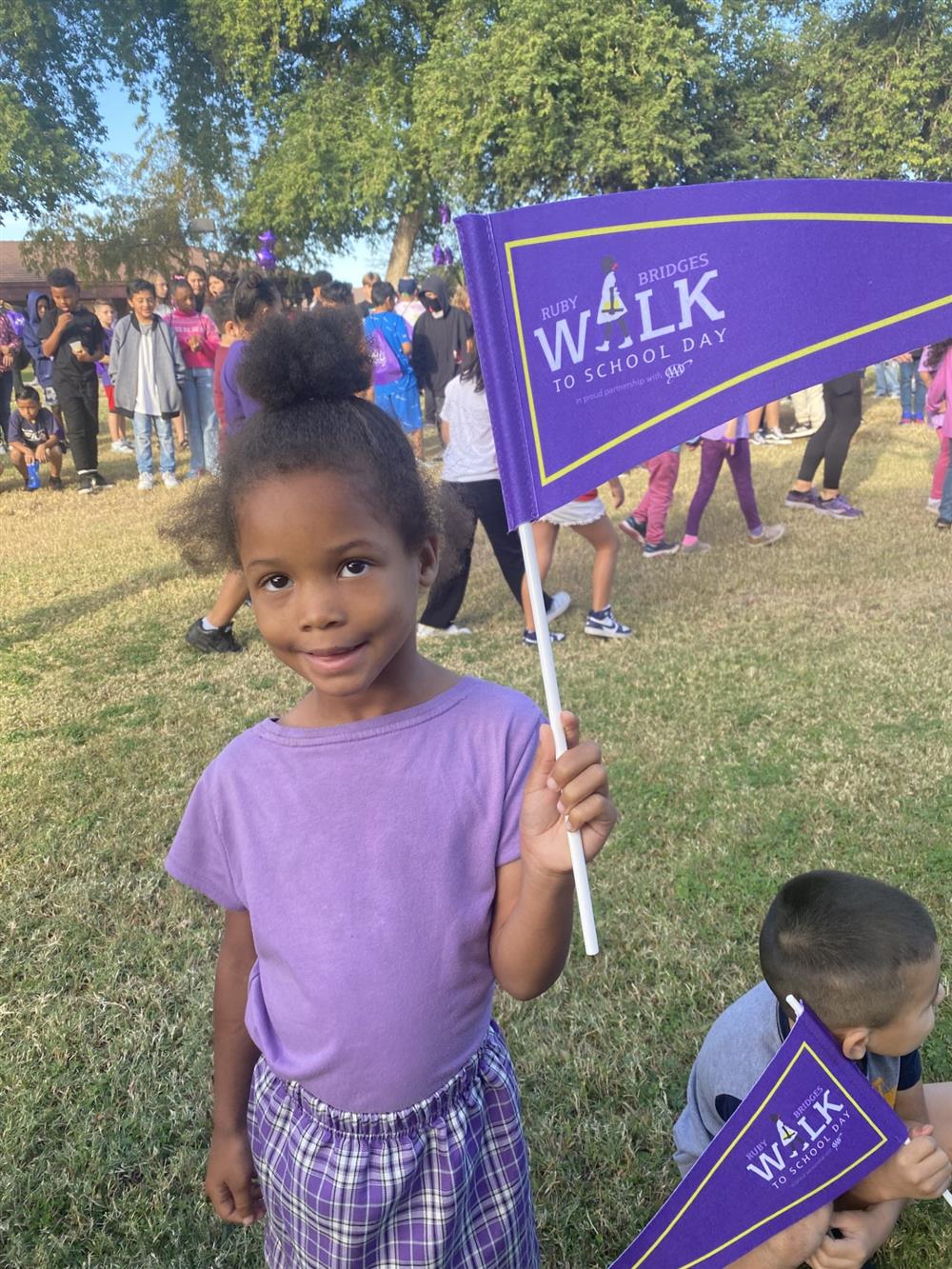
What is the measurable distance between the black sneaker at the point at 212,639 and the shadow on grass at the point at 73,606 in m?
1.11

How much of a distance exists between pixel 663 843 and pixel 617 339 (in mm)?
2360

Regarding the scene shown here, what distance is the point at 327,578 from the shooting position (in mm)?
1205

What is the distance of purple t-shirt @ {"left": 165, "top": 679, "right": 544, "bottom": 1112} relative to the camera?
4.08 ft

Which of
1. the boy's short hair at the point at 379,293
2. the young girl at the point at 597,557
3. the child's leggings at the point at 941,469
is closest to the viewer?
the young girl at the point at 597,557

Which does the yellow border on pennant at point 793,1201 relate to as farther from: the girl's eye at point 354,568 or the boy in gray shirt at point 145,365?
the boy in gray shirt at point 145,365

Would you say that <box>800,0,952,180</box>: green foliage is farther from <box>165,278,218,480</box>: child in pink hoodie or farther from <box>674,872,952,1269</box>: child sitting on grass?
<box>674,872,952,1269</box>: child sitting on grass

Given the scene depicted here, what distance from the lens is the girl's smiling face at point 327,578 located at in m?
1.20

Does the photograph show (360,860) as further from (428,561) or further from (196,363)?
(196,363)

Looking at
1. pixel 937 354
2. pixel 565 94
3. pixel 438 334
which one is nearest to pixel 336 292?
pixel 438 334

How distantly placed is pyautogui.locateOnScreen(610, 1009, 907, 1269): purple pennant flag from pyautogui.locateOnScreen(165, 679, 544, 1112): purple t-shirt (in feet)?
1.72

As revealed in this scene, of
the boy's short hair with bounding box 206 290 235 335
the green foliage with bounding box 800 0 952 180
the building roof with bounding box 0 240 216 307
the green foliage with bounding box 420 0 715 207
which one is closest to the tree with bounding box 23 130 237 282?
the building roof with bounding box 0 240 216 307

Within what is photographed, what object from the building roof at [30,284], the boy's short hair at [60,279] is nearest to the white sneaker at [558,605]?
the boy's short hair at [60,279]

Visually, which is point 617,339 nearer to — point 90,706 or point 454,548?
point 454,548

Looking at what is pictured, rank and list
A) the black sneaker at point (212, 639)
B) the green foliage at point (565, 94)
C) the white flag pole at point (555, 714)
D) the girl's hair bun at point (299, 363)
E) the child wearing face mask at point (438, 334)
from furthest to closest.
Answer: the green foliage at point (565, 94) → the child wearing face mask at point (438, 334) → the black sneaker at point (212, 639) → the girl's hair bun at point (299, 363) → the white flag pole at point (555, 714)
